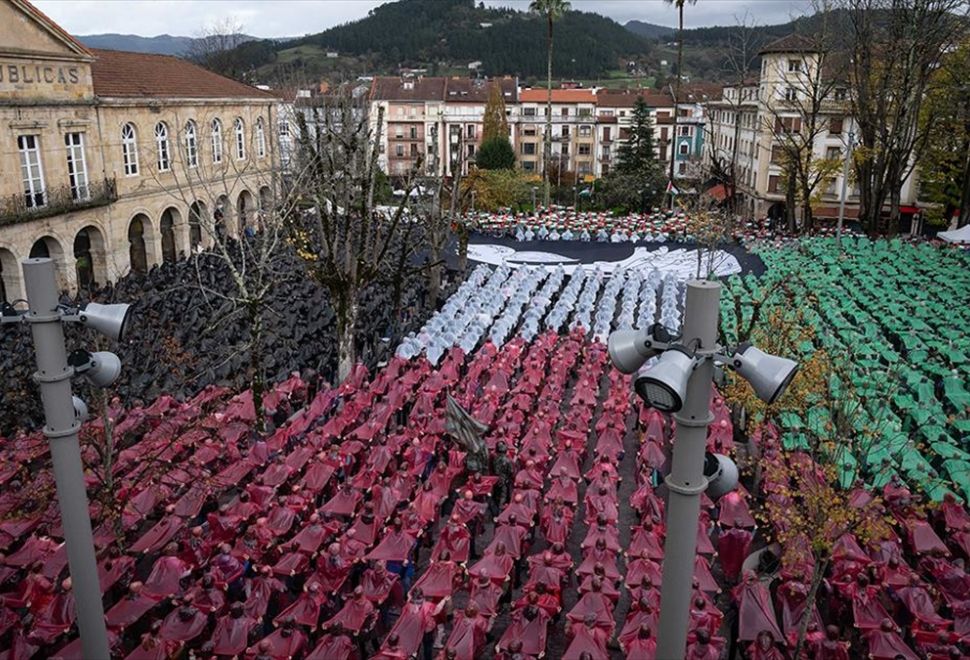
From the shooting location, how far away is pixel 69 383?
5977 mm

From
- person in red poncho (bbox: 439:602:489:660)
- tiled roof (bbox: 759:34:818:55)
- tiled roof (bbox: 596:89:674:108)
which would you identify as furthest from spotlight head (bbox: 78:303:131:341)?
tiled roof (bbox: 596:89:674:108)

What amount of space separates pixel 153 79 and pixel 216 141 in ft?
14.9

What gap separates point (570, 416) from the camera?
16594 mm

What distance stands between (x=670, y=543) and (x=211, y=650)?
7038 mm

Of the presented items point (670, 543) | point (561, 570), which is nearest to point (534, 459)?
point (561, 570)

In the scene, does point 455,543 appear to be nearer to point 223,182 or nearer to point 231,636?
point 231,636

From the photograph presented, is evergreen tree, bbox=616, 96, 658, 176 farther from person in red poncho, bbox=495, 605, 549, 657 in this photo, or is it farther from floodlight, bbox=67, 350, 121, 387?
floodlight, bbox=67, 350, 121, 387

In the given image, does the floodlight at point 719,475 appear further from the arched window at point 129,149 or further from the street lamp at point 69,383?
the arched window at point 129,149

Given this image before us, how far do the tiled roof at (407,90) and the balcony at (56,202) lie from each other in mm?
45394

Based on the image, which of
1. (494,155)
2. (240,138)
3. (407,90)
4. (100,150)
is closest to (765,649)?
(100,150)

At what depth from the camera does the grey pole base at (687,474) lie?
15.5 ft

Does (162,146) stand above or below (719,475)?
above

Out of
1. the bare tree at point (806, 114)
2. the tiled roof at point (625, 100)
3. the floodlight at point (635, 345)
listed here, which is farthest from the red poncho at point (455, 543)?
the tiled roof at point (625, 100)

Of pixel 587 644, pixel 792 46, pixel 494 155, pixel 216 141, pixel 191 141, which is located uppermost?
pixel 792 46
